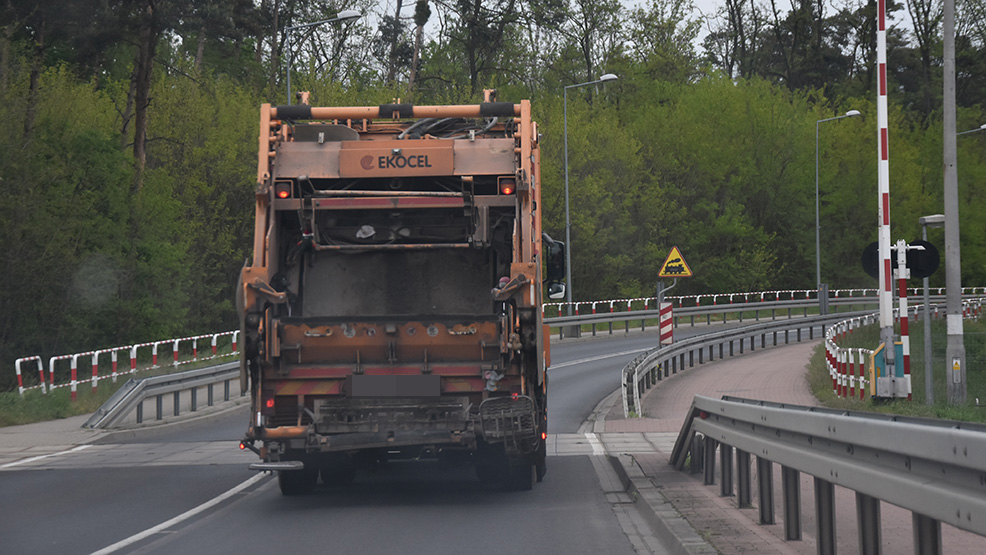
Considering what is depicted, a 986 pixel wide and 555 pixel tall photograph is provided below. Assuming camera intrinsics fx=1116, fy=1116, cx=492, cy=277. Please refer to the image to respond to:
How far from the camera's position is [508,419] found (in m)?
9.59

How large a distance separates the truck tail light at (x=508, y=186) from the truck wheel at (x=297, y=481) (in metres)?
3.32

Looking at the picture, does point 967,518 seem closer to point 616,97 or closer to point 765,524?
point 765,524

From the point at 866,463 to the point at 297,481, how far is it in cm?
680

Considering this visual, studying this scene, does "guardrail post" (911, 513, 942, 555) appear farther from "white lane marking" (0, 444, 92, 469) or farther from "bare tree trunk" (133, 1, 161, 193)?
"bare tree trunk" (133, 1, 161, 193)

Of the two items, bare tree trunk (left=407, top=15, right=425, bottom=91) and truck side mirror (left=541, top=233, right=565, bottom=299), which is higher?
bare tree trunk (left=407, top=15, right=425, bottom=91)

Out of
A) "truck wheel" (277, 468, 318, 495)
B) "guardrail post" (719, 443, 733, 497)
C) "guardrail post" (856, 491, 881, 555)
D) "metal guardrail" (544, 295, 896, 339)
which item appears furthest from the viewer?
"metal guardrail" (544, 295, 896, 339)

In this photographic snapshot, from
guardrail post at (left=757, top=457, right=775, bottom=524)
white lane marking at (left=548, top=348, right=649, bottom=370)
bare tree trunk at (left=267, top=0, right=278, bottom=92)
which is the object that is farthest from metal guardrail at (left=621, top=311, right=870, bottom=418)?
bare tree trunk at (left=267, top=0, right=278, bottom=92)

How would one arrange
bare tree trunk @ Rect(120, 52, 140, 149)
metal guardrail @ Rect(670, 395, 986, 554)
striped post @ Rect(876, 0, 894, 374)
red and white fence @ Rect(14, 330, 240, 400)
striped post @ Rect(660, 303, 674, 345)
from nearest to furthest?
metal guardrail @ Rect(670, 395, 986, 554) → striped post @ Rect(876, 0, 894, 374) → red and white fence @ Rect(14, 330, 240, 400) → striped post @ Rect(660, 303, 674, 345) → bare tree trunk @ Rect(120, 52, 140, 149)

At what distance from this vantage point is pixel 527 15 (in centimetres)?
5025

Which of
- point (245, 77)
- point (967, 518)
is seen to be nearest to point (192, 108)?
point (245, 77)

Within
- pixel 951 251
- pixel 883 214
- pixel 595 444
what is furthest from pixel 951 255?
pixel 595 444

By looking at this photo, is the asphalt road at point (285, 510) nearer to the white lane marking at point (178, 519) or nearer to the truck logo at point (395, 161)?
the white lane marking at point (178, 519)

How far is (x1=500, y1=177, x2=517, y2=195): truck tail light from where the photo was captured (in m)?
10.1

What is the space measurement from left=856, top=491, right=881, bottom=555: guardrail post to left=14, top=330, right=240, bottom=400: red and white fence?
726 inches
